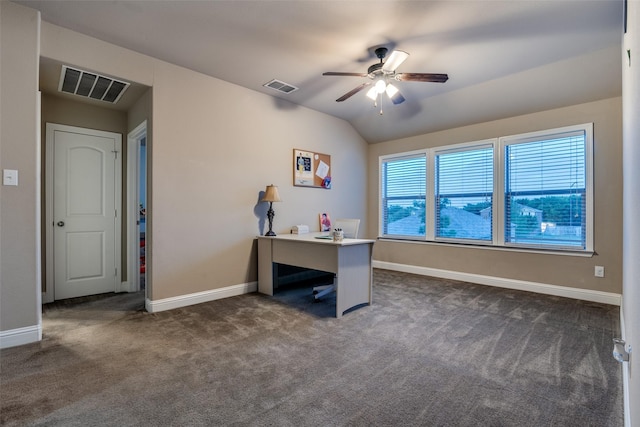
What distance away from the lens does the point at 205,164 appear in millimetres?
3582

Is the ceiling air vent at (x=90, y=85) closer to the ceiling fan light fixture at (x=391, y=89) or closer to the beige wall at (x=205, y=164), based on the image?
the beige wall at (x=205, y=164)

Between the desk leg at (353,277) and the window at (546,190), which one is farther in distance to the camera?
the window at (546,190)

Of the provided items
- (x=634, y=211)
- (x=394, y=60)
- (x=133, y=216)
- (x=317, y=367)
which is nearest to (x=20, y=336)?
(x=133, y=216)

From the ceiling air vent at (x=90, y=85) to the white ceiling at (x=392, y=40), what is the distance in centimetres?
39

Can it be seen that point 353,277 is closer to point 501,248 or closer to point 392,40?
point 392,40

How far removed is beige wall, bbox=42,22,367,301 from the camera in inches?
125

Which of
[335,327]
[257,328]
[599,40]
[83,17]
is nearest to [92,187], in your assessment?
[83,17]

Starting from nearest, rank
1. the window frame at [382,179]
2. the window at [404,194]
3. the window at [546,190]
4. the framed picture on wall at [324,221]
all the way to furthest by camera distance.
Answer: the window at [546,190]
the framed picture on wall at [324,221]
the window frame at [382,179]
the window at [404,194]

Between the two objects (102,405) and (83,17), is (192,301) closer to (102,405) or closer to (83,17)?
(102,405)

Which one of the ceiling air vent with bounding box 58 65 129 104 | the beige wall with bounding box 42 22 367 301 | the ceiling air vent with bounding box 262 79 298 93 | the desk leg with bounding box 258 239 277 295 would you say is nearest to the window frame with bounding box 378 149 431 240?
the beige wall with bounding box 42 22 367 301

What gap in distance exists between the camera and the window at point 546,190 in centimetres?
373

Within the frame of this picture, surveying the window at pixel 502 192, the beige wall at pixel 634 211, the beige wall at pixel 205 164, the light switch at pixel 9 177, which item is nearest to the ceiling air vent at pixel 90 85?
the beige wall at pixel 205 164

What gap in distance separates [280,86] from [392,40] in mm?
1601

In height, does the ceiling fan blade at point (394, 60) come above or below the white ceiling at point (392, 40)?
below
